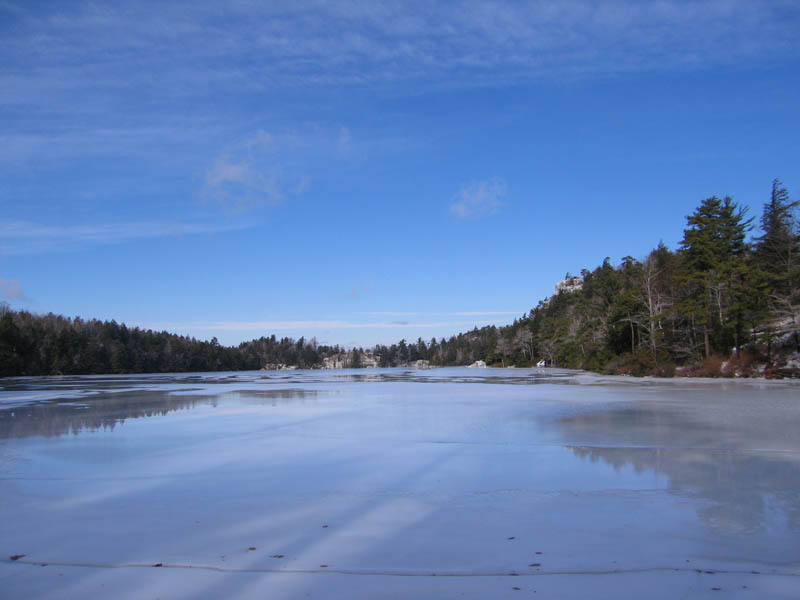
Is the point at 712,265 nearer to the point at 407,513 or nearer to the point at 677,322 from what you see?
the point at 677,322

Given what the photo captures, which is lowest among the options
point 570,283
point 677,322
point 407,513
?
point 407,513

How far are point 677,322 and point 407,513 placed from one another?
1872 inches

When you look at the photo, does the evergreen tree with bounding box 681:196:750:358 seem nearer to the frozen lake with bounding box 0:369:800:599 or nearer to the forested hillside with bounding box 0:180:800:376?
the forested hillside with bounding box 0:180:800:376

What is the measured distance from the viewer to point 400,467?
8422 mm

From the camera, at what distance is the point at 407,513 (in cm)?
588

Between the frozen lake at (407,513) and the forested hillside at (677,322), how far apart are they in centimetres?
2618

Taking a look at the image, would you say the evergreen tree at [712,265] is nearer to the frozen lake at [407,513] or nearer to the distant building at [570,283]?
the frozen lake at [407,513]

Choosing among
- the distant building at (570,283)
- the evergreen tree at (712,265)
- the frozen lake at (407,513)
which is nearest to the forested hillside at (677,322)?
the evergreen tree at (712,265)

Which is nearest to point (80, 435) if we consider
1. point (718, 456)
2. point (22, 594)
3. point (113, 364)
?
point (22, 594)

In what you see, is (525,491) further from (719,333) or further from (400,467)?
(719,333)

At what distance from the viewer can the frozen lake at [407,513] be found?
13.4ft

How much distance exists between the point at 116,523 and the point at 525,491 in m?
4.77

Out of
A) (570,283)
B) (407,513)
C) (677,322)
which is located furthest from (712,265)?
(570,283)

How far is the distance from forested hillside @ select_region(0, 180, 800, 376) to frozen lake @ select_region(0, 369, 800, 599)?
2618 cm
